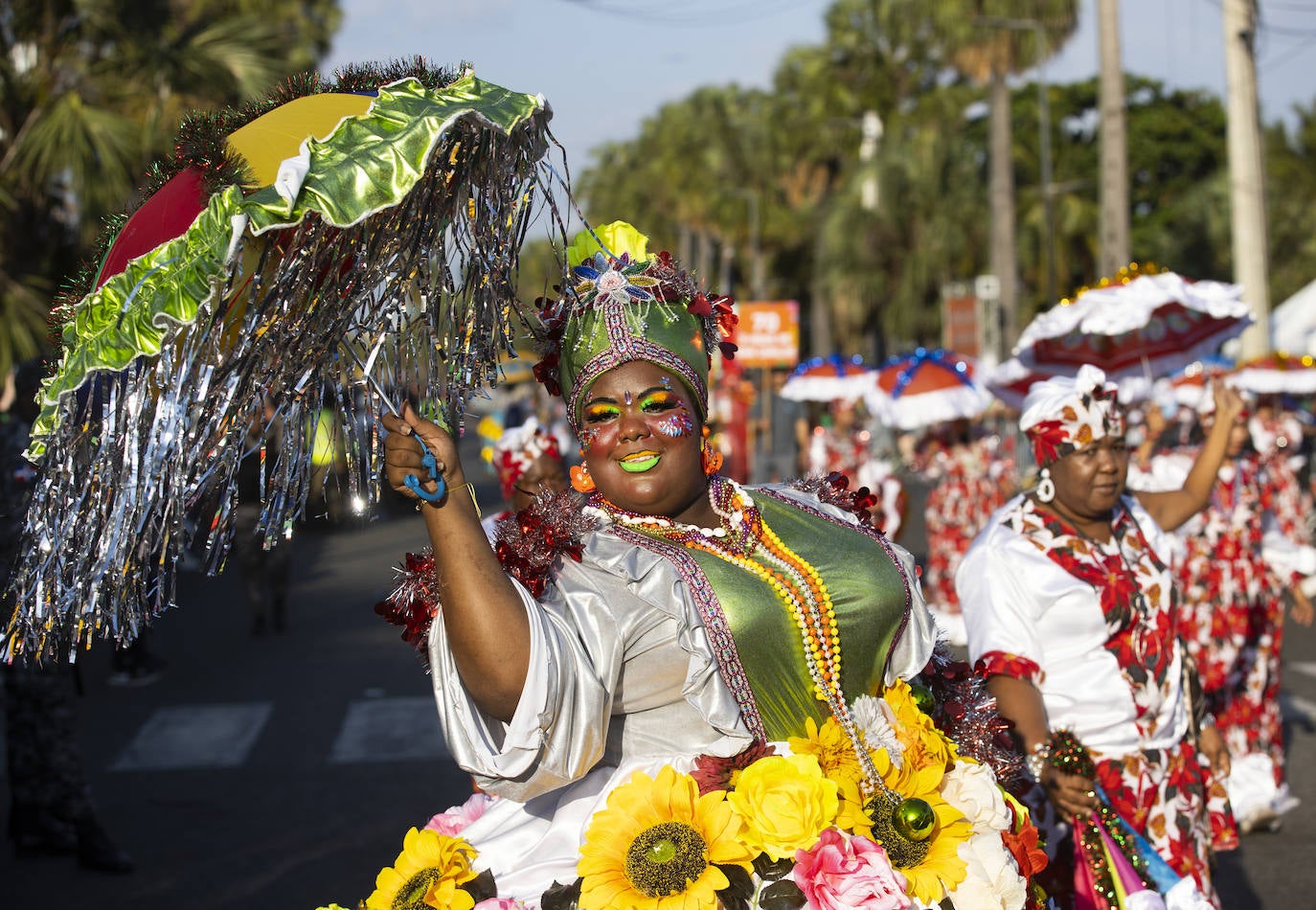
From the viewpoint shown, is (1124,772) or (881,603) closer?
(881,603)

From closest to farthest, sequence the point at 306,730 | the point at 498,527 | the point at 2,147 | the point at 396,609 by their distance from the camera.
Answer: the point at 396,609 < the point at 498,527 < the point at 306,730 < the point at 2,147

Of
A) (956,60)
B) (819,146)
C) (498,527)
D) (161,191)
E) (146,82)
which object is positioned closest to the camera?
(161,191)

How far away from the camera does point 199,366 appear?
242 cm

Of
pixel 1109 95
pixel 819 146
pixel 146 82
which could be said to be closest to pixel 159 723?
pixel 146 82

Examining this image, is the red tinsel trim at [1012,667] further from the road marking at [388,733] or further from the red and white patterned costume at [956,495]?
the red and white patterned costume at [956,495]

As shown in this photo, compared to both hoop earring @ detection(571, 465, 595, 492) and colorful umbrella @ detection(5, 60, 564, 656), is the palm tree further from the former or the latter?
colorful umbrella @ detection(5, 60, 564, 656)

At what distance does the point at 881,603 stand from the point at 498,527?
85 cm

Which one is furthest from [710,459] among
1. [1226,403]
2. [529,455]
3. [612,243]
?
[529,455]

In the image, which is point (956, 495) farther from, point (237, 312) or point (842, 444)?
point (237, 312)

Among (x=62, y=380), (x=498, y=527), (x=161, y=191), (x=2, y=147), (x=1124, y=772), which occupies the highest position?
(x=2, y=147)

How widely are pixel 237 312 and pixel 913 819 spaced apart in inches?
63.1

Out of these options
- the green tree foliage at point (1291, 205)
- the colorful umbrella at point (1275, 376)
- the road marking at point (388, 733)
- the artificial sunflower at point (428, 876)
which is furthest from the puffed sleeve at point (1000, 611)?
the green tree foliage at point (1291, 205)

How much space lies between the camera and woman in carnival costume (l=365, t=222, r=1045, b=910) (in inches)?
106

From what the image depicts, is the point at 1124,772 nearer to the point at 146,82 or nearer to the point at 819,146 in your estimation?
the point at 146,82
